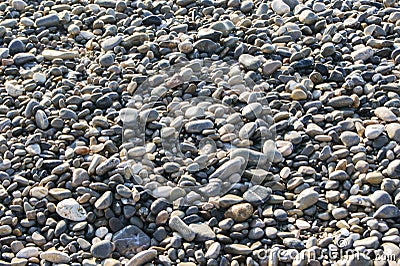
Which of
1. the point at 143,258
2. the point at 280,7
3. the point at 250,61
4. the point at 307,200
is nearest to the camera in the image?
the point at 143,258

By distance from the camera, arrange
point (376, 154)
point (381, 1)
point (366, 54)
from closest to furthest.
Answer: point (376, 154)
point (366, 54)
point (381, 1)

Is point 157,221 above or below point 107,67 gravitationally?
below

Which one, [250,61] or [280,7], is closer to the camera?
[250,61]

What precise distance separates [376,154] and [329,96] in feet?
1.22

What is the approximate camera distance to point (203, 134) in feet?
8.59

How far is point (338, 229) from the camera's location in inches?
89.7

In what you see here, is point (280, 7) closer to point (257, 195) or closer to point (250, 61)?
point (250, 61)

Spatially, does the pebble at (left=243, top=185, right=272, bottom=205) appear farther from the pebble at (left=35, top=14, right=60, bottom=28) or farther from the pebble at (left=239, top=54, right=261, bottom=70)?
the pebble at (left=35, top=14, right=60, bottom=28)

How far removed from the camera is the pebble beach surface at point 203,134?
2.28 metres

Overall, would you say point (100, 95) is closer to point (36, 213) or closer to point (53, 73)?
point (53, 73)

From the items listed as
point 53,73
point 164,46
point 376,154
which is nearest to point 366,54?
point 376,154

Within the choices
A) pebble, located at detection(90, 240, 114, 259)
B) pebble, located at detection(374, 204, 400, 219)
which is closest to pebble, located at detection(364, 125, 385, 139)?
pebble, located at detection(374, 204, 400, 219)

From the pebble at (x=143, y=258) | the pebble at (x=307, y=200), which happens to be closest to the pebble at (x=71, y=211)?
the pebble at (x=143, y=258)

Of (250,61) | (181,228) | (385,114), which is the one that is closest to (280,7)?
(250,61)
